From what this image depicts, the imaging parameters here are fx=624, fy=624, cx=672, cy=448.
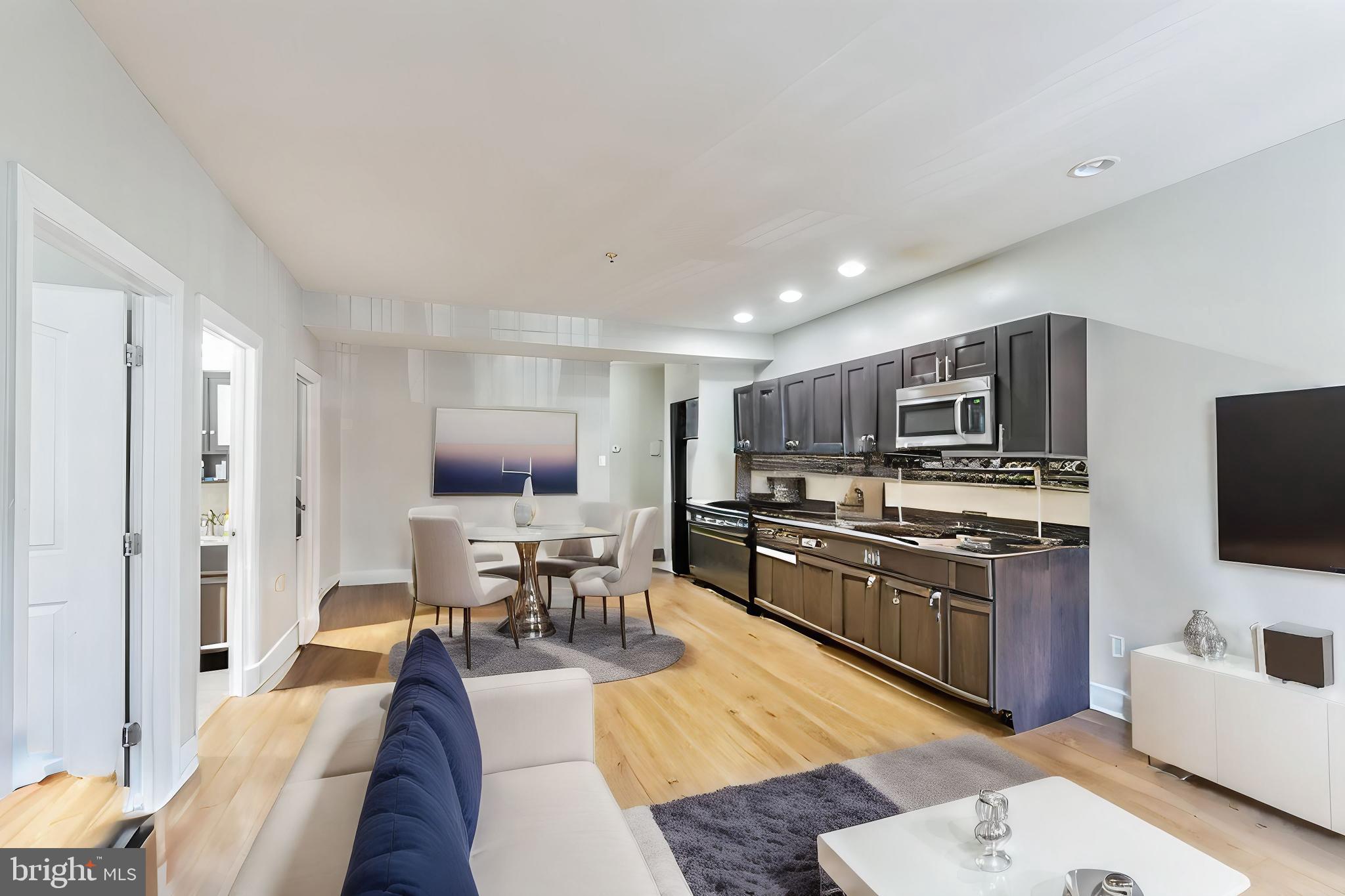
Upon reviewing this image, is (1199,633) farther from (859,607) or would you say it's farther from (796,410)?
(796,410)

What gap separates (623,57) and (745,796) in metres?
2.67

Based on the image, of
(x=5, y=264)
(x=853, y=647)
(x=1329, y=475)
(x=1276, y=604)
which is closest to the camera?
(x=5, y=264)

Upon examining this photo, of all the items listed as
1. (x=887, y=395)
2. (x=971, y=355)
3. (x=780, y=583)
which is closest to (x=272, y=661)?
(x=780, y=583)

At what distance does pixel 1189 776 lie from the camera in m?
2.64

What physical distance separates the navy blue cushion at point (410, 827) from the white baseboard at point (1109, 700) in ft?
11.2

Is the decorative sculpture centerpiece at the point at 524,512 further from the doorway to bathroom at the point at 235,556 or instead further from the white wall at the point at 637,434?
the white wall at the point at 637,434

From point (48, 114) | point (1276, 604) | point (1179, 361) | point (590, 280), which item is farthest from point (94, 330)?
point (1276, 604)

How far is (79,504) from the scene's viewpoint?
93.0 inches

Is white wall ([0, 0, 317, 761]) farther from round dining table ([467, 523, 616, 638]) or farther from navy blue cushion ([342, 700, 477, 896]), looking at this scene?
navy blue cushion ([342, 700, 477, 896])

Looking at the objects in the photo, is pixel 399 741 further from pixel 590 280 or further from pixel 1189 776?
pixel 590 280

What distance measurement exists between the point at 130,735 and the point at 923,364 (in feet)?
14.3

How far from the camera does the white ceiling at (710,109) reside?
182 centimetres

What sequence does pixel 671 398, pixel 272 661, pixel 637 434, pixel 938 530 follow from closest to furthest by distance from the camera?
pixel 272 661 < pixel 938 530 < pixel 671 398 < pixel 637 434

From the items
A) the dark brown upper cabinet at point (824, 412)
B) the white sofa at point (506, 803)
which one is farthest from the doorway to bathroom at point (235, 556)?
the dark brown upper cabinet at point (824, 412)
